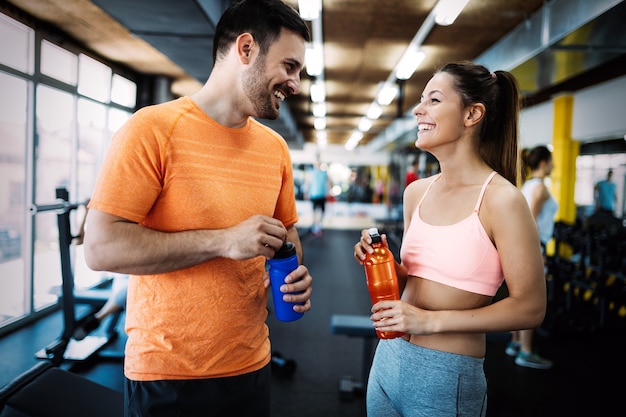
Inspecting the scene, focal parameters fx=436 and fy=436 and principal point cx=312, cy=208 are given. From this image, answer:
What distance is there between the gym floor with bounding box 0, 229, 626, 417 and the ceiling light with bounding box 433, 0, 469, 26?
280 cm

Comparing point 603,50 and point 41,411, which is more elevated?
point 603,50

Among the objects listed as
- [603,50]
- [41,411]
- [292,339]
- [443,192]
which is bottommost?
[292,339]

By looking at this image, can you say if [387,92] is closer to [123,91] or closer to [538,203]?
[123,91]

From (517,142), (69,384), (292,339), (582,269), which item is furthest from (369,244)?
(582,269)

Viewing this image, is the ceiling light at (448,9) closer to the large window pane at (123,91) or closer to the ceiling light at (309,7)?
the ceiling light at (309,7)

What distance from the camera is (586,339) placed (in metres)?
4.25

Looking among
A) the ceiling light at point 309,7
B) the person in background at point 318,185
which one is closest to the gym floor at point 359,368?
the ceiling light at point 309,7

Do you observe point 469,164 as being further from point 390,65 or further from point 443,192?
point 390,65

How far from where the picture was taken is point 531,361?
3492 millimetres

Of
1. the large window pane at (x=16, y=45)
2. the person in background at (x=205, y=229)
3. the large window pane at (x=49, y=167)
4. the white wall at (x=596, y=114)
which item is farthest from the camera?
the white wall at (x=596, y=114)

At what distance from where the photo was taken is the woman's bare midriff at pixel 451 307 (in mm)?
1119

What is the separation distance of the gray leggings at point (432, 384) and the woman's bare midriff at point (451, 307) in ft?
0.06

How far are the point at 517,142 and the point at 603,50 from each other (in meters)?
3.80

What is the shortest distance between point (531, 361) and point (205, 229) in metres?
3.37
